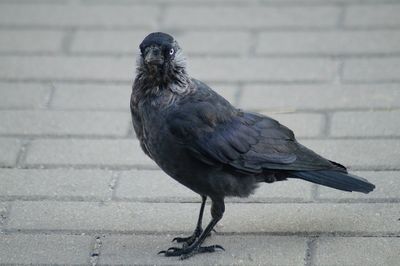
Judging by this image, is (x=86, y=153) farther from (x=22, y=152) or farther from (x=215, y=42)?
(x=215, y=42)

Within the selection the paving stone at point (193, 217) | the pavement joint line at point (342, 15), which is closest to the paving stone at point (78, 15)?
the pavement joint line at point (342, 15)

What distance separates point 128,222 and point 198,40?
2288 mm

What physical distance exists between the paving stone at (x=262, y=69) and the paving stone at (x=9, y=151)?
1.40m

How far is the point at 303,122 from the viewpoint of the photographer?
593 cm

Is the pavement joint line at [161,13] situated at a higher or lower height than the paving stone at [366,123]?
higher

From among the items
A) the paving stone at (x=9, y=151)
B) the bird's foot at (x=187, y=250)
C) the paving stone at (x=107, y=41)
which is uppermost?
the paving stone at (x=107, y=41)

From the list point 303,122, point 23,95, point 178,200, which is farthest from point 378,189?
point 23,95

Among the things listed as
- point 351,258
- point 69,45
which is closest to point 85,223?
point 351,258

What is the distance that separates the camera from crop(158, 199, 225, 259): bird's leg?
4.72m

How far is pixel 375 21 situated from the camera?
703 centimetres

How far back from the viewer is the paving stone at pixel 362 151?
5441 millimetres

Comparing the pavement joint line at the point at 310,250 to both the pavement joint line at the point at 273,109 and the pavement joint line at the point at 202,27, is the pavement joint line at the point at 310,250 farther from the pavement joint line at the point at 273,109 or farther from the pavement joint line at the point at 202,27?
the pavement joint line at the point at 202,27

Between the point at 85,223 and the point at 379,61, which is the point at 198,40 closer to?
the point at 379,61

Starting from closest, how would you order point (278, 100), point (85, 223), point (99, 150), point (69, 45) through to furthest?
point (85, 223) < point (99, 150) < point (278, 100) < point (69, 45)
